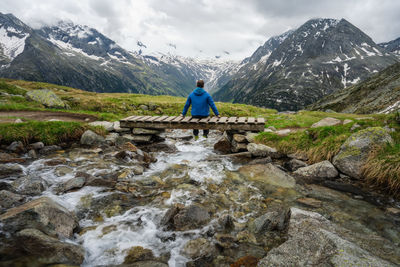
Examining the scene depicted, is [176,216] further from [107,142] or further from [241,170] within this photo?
[107,142]

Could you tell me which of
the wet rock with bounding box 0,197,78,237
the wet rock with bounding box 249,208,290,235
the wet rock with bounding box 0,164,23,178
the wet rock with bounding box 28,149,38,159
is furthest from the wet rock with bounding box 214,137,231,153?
the wet rock with bounding box 0,164,23,178

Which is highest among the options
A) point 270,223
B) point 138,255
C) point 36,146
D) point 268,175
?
point 36,146

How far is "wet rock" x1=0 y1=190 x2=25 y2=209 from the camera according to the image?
614 cm

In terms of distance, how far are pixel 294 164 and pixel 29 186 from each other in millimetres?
11804

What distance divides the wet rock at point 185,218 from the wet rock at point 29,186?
4807 mm

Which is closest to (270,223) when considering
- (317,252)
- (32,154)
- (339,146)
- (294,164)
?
(317,252)

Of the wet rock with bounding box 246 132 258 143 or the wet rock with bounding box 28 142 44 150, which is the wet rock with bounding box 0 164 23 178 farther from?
the wet rock with bounding box 246 132 258 143

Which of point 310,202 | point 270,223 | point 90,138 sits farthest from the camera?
point 90,138

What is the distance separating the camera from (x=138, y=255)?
5.16m

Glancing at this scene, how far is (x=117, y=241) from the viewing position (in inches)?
221

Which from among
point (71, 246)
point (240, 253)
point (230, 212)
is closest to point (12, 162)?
point (71, 246)

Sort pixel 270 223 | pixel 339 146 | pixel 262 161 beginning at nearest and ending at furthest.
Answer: pixel 270 223 → pixel 339 146 → pixel 262 161

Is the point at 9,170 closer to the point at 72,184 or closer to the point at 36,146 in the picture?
the point at 72,184

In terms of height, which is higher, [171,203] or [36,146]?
[36,146]
